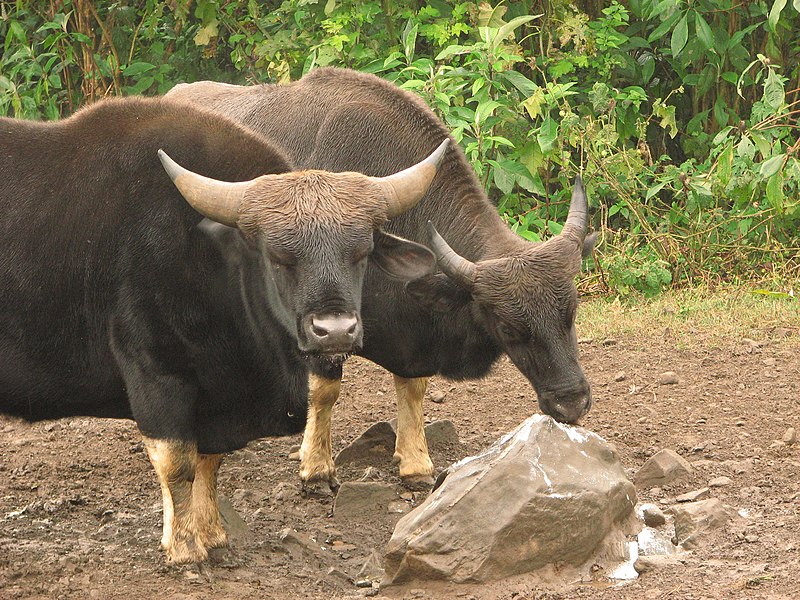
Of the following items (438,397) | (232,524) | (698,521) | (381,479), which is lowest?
(438,397)

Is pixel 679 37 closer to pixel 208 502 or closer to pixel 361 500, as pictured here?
pixel 361 500

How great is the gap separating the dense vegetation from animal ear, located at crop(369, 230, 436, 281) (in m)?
3.07

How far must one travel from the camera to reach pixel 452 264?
5977mm

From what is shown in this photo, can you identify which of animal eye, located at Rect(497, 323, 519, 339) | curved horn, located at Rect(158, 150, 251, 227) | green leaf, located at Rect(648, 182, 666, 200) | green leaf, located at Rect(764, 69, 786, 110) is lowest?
green leaf, located at Rect(648, 182, 666, 200)

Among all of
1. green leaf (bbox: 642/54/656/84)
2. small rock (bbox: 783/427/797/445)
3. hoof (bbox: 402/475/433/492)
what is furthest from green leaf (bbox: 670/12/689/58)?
hoof (bbox: 402/475/433/492)

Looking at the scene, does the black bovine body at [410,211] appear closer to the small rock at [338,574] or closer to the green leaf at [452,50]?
the small rock at [338,574]

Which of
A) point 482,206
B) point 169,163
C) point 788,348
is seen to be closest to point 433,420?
point 482,206

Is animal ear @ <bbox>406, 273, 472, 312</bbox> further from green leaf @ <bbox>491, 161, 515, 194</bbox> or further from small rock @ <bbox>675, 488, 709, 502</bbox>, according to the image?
green leaf @ <bbox>491, 161, 515, 194</bbox>

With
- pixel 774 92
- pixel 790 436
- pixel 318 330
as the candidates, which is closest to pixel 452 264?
pixel 318 330

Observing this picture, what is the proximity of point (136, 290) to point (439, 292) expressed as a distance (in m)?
1.58

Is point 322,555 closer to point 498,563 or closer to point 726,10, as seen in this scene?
point 498,563

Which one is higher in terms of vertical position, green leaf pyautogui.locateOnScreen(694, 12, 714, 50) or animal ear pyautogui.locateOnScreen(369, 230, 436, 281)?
animal ear pyautogui.locateOnScreen(369, 230, 436, 281)

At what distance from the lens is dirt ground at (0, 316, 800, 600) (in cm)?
512

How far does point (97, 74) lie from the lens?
11.2 m
